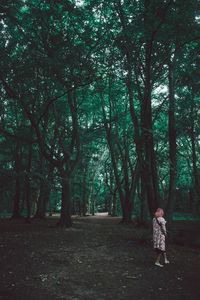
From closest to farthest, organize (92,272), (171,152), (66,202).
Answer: (92,272), (171,152), (66,202)

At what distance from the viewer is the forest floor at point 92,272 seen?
305 inches

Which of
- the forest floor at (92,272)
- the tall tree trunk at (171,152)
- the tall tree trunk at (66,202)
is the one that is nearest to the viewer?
the forest floor at (92,272)

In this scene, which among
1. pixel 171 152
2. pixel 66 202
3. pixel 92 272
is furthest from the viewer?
pixel 66 202

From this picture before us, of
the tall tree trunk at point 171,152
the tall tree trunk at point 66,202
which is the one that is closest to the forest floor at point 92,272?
the tall tree trunk at point 171,152

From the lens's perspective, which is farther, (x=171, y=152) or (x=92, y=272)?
(x=171, y=152)

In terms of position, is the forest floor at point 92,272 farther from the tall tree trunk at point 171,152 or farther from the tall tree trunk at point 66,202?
the tall tree trunk at point 66,202

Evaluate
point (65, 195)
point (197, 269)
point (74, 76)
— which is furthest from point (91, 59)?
point (65, 195)

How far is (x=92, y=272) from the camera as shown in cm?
986

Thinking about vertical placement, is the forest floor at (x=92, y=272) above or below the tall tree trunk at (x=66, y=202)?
below

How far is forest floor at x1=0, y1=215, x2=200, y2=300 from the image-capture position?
25.4 ft

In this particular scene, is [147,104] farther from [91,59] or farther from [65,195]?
[65,195]

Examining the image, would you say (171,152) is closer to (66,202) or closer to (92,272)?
(92,272)

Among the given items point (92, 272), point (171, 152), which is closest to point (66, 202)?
point (171, 152)

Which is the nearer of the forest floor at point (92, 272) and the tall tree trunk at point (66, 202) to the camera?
the forest floor at point (92, 272)
